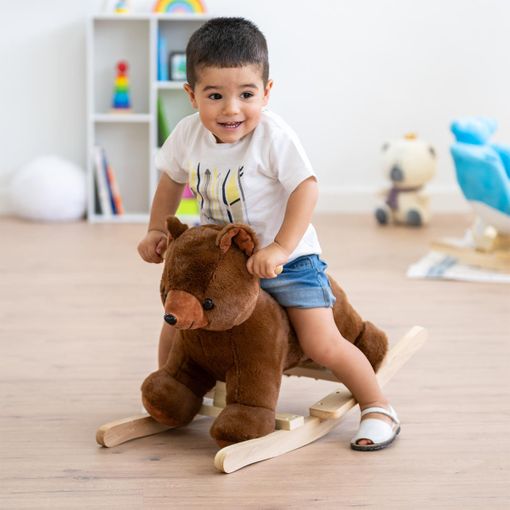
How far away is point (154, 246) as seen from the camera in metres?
1.74

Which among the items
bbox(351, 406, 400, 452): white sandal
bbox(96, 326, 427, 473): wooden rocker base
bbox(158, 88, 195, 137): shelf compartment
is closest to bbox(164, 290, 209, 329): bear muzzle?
bbox(96, 326, 427, 473): wooden rocker base

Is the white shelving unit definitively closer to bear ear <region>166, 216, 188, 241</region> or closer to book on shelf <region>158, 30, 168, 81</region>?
book on shelf <region>158, 30, 168, 81</region>

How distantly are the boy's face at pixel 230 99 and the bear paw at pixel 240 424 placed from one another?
45 centimetres

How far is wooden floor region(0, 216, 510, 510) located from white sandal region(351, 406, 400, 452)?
0.02 m

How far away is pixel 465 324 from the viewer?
251 cm

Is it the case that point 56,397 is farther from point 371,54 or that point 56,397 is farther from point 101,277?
point 371,54

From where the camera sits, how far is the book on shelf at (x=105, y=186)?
4004mm

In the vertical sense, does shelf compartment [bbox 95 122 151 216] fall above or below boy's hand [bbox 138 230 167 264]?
below

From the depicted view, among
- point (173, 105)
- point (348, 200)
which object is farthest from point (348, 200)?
point (173, 105)

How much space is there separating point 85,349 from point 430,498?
1.01 metres

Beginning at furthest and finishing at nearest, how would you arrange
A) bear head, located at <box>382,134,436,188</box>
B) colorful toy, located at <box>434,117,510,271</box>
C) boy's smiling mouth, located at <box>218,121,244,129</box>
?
1. bear head, located at <box>382,134,436,188</box>
2. colorful toy, located at <box>434,117,510,271</box>
3. boy's smiling mouth, located at <box>218,121,244,129</box>

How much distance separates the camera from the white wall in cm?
405

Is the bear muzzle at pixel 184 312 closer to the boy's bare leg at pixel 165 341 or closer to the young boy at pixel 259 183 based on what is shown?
the young boy at pixel 259 183

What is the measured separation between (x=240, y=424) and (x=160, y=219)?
1.33 ft
